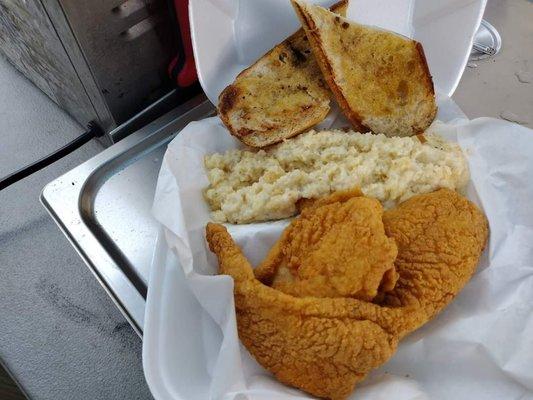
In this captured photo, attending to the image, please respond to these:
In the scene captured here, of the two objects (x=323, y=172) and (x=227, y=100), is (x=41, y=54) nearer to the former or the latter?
(x=227, y=100)

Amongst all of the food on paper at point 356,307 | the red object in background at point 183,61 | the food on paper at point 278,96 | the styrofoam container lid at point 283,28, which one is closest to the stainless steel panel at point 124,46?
the red object in background at point 183,61

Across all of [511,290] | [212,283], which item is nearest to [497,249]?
[511,290]

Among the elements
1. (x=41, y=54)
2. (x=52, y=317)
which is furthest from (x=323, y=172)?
(x=41, y=54)

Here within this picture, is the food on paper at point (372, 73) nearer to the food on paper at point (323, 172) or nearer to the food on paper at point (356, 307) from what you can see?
the food on paper at point (323, 172)

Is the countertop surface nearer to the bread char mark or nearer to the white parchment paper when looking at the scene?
the white parchment paper

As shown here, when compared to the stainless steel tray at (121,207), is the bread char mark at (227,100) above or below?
above
